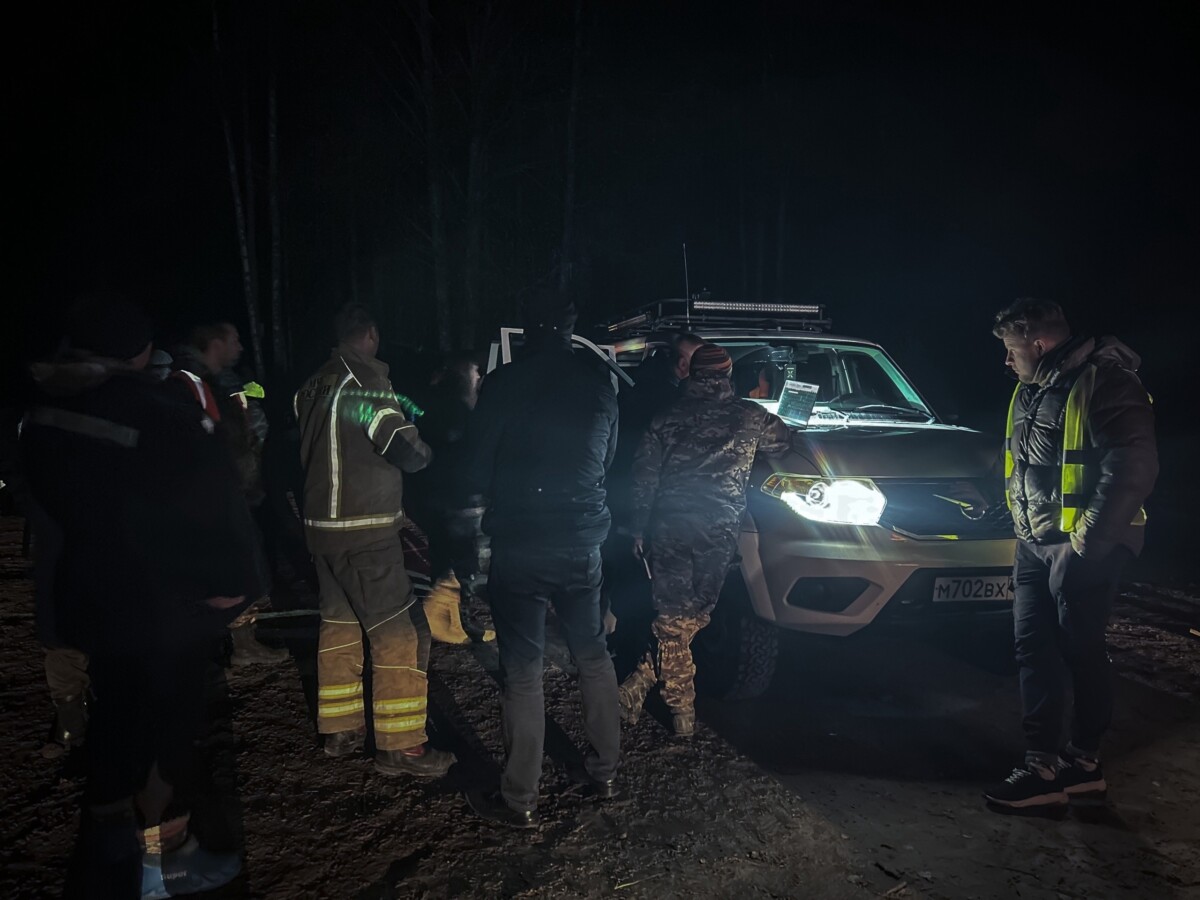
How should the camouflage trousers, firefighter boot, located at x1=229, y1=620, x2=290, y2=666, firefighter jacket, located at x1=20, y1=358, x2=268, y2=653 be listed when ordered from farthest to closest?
firefighter boot, located at x1=229, y1=620, x2=290, y2=666 < the camouflage trousers < firefighter jacket, located at x1=20, y1=358, x2=268, y2=653

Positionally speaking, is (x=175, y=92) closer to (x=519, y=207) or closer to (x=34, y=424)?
(x=519, y=207)

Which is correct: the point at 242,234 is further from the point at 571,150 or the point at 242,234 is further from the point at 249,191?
the point at 571,150

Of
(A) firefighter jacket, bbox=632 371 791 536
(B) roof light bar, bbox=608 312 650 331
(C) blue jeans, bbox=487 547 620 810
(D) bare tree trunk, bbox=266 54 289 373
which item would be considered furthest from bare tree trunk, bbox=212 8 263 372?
(C) blue jeans, bbox=487 547 620 810

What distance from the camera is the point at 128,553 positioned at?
236cm

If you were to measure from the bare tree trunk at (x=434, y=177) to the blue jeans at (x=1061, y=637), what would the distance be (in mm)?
15254

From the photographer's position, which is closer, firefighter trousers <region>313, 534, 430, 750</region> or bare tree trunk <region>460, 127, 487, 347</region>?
firefighter trousers <region>313, 534, 430, 750</region>

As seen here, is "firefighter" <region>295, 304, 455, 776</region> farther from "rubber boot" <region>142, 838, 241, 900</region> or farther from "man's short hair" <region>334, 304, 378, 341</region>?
"rubber boot" <region>142, 838, 241, 900</region>

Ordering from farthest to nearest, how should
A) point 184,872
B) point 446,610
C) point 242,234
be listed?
1. point 242,234
2. point 446,610
3. point 184,872

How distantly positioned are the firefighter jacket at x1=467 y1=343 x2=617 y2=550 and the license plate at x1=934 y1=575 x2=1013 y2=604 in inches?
69.9

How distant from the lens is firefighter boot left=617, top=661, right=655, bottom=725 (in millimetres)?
3920

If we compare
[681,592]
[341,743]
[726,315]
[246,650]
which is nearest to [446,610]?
[246,650]

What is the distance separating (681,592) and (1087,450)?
177 cm

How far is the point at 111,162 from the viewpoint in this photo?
1142 inches

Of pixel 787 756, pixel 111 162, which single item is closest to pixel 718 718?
pixel 787 756
